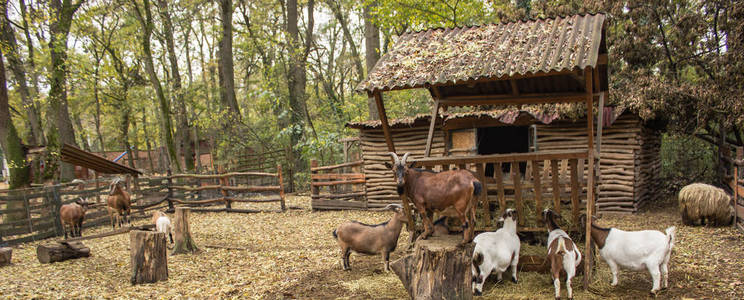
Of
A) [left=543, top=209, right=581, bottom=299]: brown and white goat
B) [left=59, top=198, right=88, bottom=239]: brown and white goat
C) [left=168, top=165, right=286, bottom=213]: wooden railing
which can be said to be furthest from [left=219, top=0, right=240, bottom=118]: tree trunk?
[left=543, top=209, right=581, bottom=299]: brown and white goat

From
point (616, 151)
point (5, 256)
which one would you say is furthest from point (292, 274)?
point (616, 151)

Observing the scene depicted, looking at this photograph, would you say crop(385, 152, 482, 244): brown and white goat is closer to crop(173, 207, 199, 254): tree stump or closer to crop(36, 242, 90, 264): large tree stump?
crop(173, 207, 199, 254): tree stump

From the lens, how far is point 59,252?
8.01 meters

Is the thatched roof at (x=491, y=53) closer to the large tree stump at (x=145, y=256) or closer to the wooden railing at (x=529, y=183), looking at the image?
the wooden railing at (x=529, y=183)

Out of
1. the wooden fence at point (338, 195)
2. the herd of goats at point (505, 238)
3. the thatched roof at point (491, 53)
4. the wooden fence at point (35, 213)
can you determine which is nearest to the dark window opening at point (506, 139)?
the wooden fence at point (338, 195)

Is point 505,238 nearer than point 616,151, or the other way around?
point 505,238

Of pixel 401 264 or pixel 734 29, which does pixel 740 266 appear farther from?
pixel 734 29

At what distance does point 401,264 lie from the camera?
535 centimetres

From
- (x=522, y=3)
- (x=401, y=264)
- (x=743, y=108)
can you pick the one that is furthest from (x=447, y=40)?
(x=522, y=3)

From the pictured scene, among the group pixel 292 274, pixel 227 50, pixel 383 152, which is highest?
pixel 227 50

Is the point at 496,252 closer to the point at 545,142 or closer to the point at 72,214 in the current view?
the point at 545,142

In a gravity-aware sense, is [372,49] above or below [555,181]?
above

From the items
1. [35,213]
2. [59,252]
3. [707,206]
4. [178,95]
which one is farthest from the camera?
[178,95]

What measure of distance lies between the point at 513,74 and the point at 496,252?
84.2 inches
